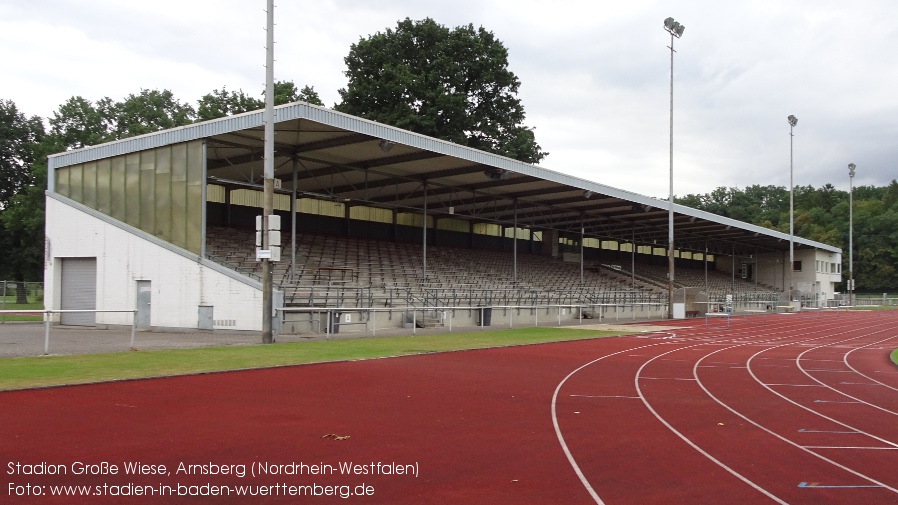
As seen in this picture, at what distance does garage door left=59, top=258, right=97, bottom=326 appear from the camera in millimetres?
27922

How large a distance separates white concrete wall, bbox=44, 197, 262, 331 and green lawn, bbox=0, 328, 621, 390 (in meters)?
5.24

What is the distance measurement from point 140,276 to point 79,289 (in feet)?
13.6

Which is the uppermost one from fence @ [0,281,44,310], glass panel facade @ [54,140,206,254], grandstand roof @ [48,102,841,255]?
grandstand roof @ [48,102,841,255]

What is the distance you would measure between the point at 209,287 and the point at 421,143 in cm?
937

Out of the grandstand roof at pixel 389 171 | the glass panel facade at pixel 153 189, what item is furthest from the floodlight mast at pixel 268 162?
the glass panel facade at pixel 153 189

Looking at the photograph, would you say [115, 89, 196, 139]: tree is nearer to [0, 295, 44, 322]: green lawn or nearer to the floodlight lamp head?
[0, 295, 44, 322]: green lawn

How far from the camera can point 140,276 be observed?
26.2 meters

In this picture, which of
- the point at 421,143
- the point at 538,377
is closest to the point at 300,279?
the point at 421,143

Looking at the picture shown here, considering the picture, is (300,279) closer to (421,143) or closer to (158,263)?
(158,263)

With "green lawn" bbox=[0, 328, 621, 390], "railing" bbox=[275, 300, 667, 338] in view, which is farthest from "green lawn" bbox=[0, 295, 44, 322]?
"green lawn" bbox=[0, 328, 621, 390]

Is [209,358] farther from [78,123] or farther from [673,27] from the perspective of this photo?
[78,123]

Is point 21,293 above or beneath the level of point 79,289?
beneath

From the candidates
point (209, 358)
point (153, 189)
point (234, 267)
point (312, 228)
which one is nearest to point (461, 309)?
point (234, 267)

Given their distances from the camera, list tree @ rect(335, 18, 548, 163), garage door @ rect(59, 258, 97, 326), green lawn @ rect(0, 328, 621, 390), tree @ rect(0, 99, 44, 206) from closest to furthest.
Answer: green lawn @ rect(0, 328, 621, 390)
garage door @ rect(59, 258, 97, 326)
tree @ rect(335, 18, 548, 163)
tree @ rect(0, 99, 44, 206)
